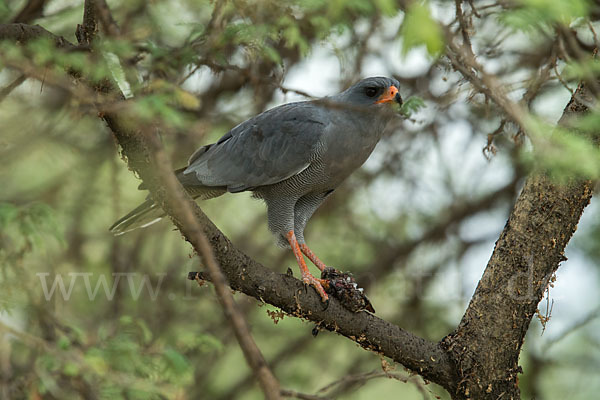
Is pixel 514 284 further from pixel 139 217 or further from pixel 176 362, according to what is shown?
pixel 139 217

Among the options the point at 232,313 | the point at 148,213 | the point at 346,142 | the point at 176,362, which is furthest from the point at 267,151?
the point at 232,313

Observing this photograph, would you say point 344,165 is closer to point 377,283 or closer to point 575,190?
point 575,190

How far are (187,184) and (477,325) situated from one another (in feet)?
7.33

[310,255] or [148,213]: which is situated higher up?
[310,255]

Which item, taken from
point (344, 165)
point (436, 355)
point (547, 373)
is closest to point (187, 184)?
point (344, 165)

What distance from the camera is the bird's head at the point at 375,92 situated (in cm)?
449

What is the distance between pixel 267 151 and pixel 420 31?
2764mm

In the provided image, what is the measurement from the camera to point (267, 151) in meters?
4.66

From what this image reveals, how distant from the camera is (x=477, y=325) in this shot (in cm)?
387

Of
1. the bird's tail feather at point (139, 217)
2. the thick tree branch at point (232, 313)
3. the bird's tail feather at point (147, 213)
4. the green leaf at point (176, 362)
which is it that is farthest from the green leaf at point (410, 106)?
the thick tree branch at point (232, 313)

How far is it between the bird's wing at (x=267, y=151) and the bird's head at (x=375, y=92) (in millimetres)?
280

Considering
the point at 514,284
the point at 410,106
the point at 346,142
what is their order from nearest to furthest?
the point at 514,284 < the point at 346,142 < the point at 410,106

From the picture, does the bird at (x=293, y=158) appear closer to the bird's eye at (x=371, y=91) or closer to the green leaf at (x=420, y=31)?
the bird's eye at (x=371, y=91)

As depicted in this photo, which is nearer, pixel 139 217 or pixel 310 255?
pixel 139 217
